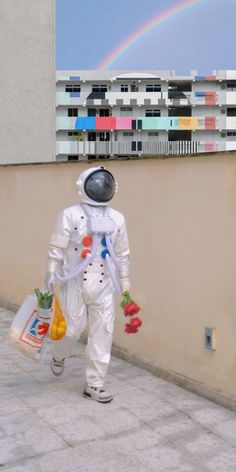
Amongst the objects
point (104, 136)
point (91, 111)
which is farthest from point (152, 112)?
point (91, 111)

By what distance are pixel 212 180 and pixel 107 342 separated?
1.45 meters

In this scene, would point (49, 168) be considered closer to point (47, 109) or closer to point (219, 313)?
point (219, 313)

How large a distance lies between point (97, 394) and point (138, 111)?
6340 centimetres

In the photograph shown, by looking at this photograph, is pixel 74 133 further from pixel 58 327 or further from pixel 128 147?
pixel 58 327

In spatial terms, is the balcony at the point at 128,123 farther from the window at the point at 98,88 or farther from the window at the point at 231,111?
the window at the point at 231,111

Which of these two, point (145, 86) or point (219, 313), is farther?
point (145, 86)

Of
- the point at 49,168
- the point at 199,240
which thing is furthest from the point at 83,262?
the point at 49,168

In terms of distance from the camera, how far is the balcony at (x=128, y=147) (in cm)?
6388

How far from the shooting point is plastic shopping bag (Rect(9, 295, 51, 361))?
13.3 ft

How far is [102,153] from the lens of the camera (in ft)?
215

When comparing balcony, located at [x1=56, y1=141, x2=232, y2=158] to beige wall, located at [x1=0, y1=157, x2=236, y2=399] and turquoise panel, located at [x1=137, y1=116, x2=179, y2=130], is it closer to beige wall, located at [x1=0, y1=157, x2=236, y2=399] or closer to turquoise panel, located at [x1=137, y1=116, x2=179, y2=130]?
turquoise panel, located at [x1=137, y1=116, x2=179, y2=130]

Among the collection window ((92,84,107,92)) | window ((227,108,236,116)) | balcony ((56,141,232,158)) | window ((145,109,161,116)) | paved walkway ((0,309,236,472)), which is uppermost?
window ((92,84,107,92))

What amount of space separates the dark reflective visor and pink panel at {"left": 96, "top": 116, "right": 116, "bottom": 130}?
200 feet

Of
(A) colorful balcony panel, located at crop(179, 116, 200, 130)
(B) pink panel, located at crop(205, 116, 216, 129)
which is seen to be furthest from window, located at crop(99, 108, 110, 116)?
(B) pink panel, located at crop(205, 116, 216, 129)
